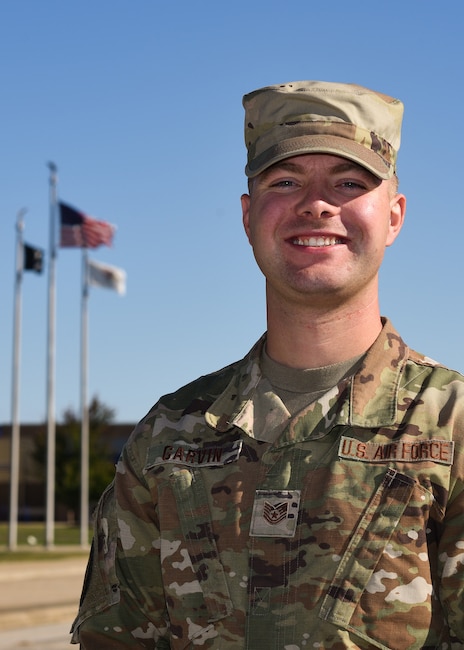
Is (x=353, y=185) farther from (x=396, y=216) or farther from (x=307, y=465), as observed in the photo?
(x=307, y=465)

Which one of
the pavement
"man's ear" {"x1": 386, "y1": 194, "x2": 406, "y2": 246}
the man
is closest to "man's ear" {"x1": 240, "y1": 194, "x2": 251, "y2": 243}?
the man

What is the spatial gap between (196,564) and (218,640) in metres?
0.17

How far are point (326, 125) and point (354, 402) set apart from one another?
603 mm

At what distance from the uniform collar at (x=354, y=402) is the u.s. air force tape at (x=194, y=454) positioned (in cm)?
5

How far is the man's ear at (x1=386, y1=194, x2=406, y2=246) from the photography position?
8.30 feet

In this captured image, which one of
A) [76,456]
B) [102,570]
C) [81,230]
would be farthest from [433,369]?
[76,456]

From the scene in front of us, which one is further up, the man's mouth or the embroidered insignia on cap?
the man's mouth

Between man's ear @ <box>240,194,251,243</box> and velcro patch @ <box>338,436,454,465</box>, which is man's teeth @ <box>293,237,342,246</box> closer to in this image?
man's ear @ <box>240,194,251,243</box>

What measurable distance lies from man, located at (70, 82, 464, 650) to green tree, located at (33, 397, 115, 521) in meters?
48.8

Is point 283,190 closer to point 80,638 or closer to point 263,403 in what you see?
point 263,403

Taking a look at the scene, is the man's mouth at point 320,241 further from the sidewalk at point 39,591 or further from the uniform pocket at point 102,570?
the sidewalk at point 39,591

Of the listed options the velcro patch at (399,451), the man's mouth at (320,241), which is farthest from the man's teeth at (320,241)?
the velcro patch at (399,451)

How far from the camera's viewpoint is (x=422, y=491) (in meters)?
2.24

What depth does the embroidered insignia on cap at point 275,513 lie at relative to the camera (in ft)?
7.55
